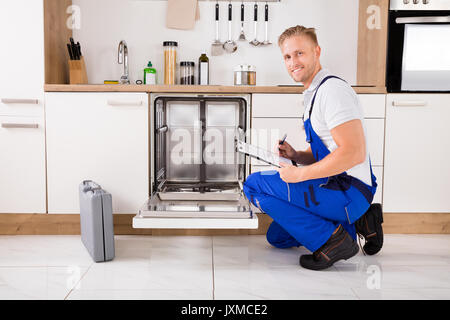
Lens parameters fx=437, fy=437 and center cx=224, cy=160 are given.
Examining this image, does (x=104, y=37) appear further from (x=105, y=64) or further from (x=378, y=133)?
(x=378, y=133)

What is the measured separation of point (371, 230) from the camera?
7.19 ft

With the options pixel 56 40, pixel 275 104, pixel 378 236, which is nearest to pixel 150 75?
pixel 56 40

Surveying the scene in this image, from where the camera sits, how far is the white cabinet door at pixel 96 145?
7.95 ft

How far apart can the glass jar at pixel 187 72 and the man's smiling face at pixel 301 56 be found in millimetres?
1079

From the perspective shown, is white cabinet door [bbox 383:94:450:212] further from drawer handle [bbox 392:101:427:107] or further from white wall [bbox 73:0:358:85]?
white wall [bbox 73:0:358:85]

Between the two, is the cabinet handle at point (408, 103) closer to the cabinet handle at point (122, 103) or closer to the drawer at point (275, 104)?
the drawer at point (275, 104)

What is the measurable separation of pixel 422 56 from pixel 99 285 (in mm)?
2124

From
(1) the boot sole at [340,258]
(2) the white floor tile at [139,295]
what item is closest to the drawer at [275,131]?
(1) the boot sole at [340,258]

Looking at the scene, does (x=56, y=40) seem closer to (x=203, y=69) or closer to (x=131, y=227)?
(x=203, y=69)

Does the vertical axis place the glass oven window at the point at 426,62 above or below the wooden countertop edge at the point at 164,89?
above

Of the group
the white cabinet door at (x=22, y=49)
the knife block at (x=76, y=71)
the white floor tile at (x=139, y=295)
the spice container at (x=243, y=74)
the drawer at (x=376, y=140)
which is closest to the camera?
the white floor tile at (x=139, y=295)

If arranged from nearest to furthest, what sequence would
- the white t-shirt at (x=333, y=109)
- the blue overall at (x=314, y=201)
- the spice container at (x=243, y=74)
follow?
the white t-shirt at (x=333, y=109) < the blue overall at (x=314, y=201) < the spice container at (x=243, y=74)
